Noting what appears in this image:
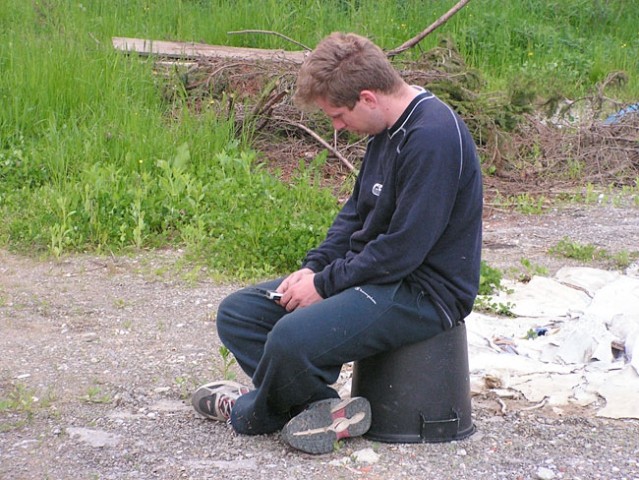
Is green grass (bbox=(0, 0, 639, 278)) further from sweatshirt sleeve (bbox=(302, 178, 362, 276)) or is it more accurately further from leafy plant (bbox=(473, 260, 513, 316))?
sweatshirt sleeve (bbox=(302, 178, 362, 276))

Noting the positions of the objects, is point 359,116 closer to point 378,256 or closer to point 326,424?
point 378,256

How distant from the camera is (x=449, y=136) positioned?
3820mm

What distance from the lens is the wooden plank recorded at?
10674mm

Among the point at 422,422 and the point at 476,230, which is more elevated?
the point at 476,230

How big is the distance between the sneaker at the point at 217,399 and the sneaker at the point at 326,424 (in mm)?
384

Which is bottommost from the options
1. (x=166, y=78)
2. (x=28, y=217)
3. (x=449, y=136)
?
(x=28, y=217)

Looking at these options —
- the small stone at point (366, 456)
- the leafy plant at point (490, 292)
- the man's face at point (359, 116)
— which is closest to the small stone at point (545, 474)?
the small stone at point (366, 456)

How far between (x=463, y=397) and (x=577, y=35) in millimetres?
11804

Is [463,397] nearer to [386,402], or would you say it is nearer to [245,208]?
[386,402]

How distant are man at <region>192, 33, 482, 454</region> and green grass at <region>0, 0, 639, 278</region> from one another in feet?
8.90

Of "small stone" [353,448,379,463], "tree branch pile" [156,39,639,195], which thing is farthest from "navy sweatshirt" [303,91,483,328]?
"tree branch pile" [156,39,639,195]

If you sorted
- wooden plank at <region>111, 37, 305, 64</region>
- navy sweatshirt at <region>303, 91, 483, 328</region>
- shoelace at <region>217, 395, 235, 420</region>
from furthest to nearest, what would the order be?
wooden plank at <region>111, 37, 305, 64</region>
shoelace at <region>217, 395, 235, 420</region>
navy sweatshirt at <region>303, 91, 483, 328</region>

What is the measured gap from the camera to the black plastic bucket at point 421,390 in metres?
4.10

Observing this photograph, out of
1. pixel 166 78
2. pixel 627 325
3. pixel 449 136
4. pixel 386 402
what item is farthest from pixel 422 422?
pixel 166 78
